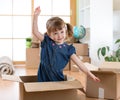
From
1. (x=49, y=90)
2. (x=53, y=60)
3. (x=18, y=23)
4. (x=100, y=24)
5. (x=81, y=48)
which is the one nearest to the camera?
(x=49, y=90)

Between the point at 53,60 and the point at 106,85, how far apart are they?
14.4 inches

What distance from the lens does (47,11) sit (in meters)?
5.61

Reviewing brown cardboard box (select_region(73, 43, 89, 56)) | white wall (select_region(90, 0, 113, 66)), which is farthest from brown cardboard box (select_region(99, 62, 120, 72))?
brown cardboard box (select_region(73, 43, 89, 56))

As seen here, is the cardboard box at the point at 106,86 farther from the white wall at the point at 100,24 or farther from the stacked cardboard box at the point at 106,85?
the white wall at the point at 100,24

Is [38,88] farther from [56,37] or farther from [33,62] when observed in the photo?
[33,62]

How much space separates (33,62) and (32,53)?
0.16 metres

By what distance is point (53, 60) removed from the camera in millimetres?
1684

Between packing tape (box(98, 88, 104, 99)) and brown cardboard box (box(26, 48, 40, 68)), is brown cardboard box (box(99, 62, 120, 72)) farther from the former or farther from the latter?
brown cardboard box (box(26, 48, 40, 68))

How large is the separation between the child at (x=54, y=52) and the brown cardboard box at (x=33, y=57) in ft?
10.5

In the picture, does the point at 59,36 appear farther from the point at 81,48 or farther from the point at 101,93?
the point at 81,48

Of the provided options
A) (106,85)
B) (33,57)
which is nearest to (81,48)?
(33,57)

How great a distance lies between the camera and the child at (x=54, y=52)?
5.50 ft


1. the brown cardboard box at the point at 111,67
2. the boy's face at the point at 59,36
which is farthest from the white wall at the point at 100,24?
the boy's face at the point at 59,36

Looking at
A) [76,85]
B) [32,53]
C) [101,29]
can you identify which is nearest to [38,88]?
[76,85]
